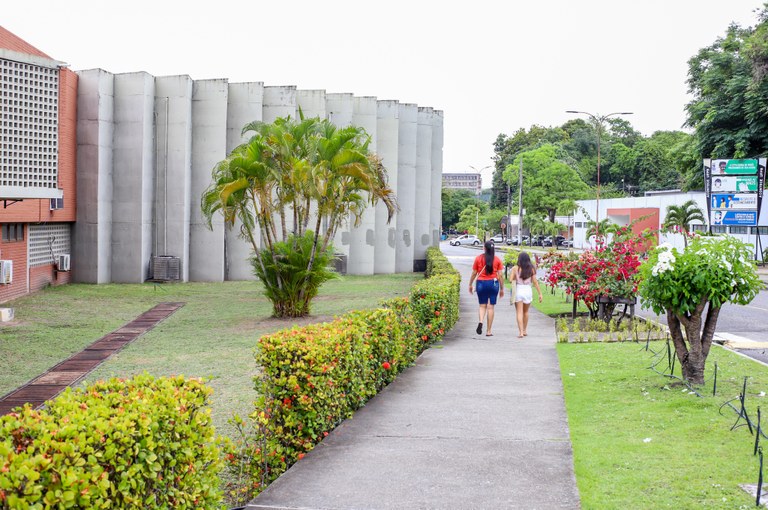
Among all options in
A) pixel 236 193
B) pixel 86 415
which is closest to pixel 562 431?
pixel 86 415

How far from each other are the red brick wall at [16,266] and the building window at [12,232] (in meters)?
0.11

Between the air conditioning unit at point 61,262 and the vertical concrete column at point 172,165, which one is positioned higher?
the vertical concrete column at point 172,165

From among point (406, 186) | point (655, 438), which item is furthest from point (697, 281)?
point (406, 186)

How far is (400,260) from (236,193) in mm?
18469

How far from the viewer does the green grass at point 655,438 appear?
5.74 metres

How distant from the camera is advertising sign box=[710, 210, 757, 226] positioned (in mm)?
42156

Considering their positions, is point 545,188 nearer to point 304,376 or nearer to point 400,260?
point 400,260

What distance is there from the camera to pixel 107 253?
94.5 ft

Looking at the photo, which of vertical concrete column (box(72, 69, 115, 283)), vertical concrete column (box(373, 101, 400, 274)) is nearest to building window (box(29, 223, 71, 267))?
vertical concrete column (box(72, 69, 115, 283))

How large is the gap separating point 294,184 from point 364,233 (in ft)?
51.9

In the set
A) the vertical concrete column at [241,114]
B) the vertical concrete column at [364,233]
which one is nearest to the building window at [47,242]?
the vertical concrete column at [241,114]

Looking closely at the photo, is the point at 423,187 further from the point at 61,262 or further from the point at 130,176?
the point at 61,262

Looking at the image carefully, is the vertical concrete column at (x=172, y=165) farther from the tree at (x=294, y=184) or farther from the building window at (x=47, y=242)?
the tree at (x=294, y=184)

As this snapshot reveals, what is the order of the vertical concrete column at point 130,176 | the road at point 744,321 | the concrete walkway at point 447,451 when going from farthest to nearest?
the vertical concrete column at point 130,176
the road at point 744,321
the concrete walkway at point 447,451
